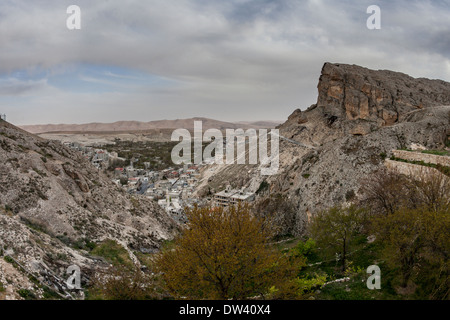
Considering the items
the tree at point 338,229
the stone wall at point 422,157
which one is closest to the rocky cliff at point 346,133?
the stone wall at point 422,157

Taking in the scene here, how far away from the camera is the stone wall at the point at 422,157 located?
1762 centimetres

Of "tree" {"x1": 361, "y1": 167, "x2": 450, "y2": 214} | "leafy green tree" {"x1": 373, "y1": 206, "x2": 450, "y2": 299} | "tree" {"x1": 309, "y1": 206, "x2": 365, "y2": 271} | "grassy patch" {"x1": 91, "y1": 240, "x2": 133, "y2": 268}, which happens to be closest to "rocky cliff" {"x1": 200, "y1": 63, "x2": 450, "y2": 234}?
"tree" {"x1": 361, "y1": 167, "x2": 450, "y2": 214}

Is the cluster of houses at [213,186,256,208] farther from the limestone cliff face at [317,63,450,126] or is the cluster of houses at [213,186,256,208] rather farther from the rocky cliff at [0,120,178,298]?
the rocky cliff at [0,120,178,298]

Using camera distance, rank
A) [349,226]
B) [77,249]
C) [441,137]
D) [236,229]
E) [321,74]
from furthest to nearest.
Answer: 1. [321,74]
2. [441,137]
3. [349,226]
4. [77,249]
5. [236,229]

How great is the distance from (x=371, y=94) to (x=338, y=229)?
41.0 m

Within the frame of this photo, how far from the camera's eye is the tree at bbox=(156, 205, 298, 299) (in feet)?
28.2

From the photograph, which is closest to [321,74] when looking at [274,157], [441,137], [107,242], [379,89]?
[379,89]

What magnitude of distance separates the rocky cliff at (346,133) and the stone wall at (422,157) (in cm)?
196

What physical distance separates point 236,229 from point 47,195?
10505 millimetres

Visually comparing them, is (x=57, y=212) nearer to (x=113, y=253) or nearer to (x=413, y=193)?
(x=113, y=253)

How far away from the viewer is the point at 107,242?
48.9 ft

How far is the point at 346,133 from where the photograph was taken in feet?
160

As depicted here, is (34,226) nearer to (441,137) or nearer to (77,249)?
(77,249)

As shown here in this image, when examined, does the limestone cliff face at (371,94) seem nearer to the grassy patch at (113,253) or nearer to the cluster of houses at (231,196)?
the cluster of houses at (231,196)
